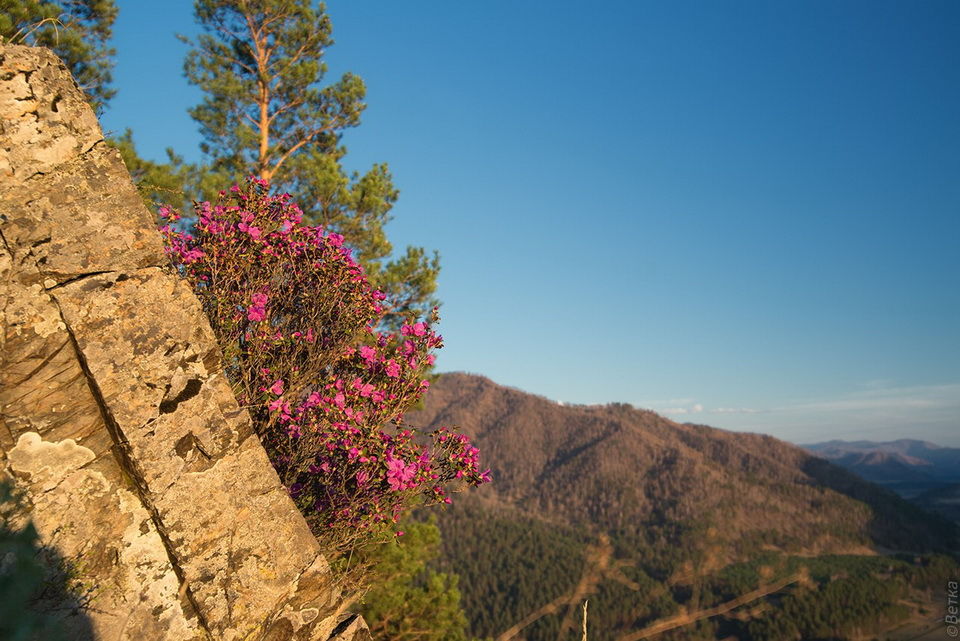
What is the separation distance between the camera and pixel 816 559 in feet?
528

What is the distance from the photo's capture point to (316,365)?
6652mm

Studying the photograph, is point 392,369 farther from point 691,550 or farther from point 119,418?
point 691,550

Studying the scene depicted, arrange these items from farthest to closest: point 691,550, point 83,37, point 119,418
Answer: point 691,550 < point 83,37 < point 119,418

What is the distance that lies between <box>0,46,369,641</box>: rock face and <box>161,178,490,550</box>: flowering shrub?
823 mm

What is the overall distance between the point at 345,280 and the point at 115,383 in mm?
2815

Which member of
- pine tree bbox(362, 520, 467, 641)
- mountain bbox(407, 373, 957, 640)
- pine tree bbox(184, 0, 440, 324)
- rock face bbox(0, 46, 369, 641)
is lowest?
mountain bbox(407, 373, 957, 640)

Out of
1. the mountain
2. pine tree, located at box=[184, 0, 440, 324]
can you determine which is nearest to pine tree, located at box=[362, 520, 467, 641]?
pine tree, located at box=[184, 0, 440, 324]

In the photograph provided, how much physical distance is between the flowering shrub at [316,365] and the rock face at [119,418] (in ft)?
2.70

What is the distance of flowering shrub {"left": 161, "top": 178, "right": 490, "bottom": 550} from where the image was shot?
6113mm

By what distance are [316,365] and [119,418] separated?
2.27 m

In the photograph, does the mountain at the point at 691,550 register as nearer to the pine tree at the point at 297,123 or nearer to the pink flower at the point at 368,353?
the pine tree at the point at 297,123

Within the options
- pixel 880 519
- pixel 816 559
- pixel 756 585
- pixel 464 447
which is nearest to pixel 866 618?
pixel 756 585

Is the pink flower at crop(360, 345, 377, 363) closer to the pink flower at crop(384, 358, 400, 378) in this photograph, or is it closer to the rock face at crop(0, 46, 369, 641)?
the pink flower at crop(384, 358, 400, 378)

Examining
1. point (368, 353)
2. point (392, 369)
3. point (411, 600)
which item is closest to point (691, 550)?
point (411, 600)
